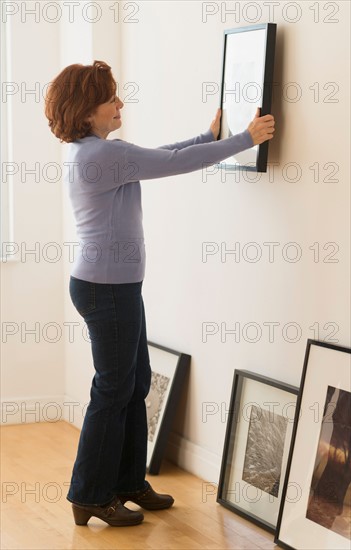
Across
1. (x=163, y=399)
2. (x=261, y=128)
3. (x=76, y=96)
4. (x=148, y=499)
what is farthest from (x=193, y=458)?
(x=76, y=96)

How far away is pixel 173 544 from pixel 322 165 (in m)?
1.34

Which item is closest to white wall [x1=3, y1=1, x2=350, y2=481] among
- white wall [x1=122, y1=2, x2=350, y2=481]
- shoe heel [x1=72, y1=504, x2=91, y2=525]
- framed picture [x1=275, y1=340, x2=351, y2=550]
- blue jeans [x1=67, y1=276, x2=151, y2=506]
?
white wall [x1=122, y1=2, x2=350, y2=481]

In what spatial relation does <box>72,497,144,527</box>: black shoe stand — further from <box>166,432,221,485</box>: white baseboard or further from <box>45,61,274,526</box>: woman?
<box>166,432,221,485</box>: white baseboard

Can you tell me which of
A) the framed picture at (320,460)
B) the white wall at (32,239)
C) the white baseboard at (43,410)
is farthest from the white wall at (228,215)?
the white baseboard at (43,410)

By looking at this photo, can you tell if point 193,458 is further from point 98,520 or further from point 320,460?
point 320,460

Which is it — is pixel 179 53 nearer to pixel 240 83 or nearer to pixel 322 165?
pixel 240 83

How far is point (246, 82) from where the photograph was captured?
10.4 ft

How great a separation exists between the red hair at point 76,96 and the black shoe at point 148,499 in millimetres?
1301

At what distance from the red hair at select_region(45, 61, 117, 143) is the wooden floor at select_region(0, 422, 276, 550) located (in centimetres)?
135

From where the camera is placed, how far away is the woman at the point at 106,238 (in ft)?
9.71

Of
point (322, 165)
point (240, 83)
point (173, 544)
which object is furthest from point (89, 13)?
point (173, 544)

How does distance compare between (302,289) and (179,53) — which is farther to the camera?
(179,53)

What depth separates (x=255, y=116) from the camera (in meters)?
3.09

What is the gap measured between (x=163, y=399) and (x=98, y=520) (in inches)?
27.1
